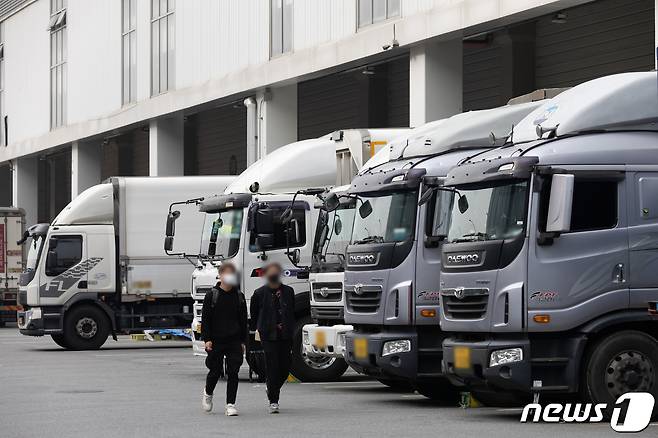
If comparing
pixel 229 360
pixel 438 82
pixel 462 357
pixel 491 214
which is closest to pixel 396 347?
pixel 462 357

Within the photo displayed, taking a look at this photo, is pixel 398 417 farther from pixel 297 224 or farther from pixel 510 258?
pixel 297 224

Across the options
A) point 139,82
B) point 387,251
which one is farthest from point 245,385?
point 139,82

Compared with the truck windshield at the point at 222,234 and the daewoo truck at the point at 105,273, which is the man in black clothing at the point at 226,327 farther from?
the daewoo truck at the point at 105,273

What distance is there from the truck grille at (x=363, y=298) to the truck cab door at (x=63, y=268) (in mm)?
13831

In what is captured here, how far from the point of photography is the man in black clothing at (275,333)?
640 inches

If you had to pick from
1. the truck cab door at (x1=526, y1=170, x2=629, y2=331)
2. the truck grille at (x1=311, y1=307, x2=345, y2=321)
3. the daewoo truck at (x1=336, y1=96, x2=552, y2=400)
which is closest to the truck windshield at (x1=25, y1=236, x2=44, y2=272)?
the truck grille at (x1=311, y1=307, x2=345, y2=321)

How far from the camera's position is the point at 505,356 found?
48.1 feet

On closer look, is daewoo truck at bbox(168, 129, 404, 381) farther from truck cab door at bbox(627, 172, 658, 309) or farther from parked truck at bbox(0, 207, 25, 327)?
parked truck at bbox(0, 207, 25, 327)

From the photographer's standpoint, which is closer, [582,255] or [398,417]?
[582,255]

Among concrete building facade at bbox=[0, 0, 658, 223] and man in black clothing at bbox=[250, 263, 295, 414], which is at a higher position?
concrete building facade at bbox=[0, 0, 658, 223]

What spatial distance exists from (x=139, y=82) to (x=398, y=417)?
107ft

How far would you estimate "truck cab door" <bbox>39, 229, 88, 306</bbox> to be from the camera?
100ft

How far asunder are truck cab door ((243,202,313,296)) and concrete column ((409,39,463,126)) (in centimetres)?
896

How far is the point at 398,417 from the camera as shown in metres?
15.7
